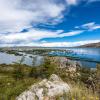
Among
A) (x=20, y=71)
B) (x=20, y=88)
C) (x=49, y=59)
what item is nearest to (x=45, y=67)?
(x=49, y=59)

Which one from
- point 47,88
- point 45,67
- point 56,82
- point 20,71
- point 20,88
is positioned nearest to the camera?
point 47,88

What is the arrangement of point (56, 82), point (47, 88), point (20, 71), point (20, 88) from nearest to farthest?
point (47, 88), point (56, 82), point (20, 88), point (20, 71)

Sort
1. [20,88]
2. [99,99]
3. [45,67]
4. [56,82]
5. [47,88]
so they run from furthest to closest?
[45,67]
[20,88]
[56,82]
[47,88]
[99,99]

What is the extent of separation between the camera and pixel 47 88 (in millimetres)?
6203

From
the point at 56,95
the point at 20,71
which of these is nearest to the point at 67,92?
the point at 56,95

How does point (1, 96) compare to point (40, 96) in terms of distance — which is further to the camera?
point (1, 96)

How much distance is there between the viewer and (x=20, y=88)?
7109 mm

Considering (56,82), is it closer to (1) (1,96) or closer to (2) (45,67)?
(1) (1,96)

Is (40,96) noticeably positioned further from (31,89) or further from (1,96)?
(1,96)

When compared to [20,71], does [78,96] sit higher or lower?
higher

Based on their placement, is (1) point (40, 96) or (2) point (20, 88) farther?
(2) point (20, 88)

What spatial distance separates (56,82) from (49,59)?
30725 millimetres

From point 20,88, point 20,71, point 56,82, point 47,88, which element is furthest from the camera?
point 20,71

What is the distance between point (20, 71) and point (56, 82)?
3840cm
